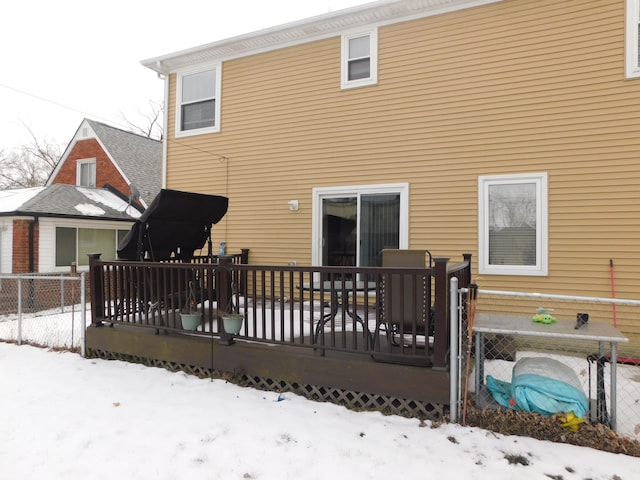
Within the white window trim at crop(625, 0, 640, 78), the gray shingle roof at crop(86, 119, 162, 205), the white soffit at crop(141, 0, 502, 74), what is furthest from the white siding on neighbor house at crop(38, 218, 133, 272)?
the white window trim at crop(625, 0, 640, 78)

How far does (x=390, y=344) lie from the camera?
349cm

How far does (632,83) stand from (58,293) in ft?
40.4

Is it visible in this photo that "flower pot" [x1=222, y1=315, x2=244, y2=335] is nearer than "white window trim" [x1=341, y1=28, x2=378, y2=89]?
Yes

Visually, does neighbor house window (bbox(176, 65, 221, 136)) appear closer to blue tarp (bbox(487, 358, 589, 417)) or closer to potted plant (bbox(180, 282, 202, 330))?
potted plant (bbox(180, 282, 202, 330))

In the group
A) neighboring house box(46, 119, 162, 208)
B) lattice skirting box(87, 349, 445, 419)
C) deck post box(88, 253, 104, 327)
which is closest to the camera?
lattice skirting box(87, 349, 445, 419)

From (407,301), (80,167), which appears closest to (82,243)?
(80,167)

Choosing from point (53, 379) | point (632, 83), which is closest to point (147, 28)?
point (53, 379)

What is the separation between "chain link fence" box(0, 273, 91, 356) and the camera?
223 inches

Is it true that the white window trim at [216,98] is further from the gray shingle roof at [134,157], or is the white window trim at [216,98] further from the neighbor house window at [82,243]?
the gray shingle roof at [134,157]

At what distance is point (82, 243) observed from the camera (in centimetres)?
1145

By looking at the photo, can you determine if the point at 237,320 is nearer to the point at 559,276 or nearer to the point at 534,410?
the point at 534,410

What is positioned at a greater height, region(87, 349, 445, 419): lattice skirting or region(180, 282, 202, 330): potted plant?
region(180, 282, 202, 330): potted plant

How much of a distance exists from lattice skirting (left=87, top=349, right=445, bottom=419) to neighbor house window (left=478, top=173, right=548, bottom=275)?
Result: 121 inches

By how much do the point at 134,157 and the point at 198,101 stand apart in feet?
27.6
